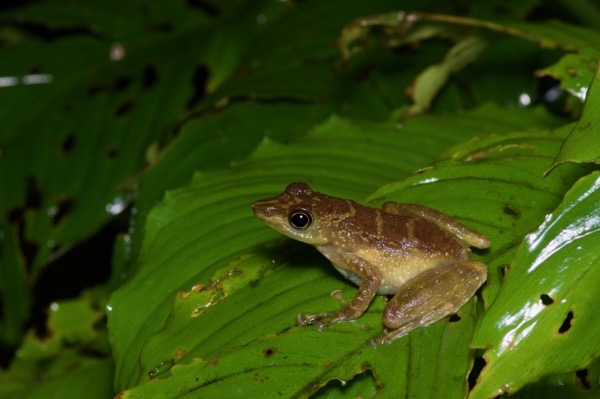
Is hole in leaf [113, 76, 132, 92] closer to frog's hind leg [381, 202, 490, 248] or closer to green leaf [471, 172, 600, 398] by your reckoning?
frog's hind leg [381, 202, 490, 248]

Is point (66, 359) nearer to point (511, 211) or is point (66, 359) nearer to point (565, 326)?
point (511, 211)

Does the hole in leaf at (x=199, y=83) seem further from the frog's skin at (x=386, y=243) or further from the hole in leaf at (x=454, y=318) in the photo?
the hole in leaf at (x=454, y=318)

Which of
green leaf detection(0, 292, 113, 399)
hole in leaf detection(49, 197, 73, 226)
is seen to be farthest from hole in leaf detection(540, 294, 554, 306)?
hole in leaf detection(49, 197, 73, 226)

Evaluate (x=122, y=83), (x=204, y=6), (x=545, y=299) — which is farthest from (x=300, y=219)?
(x=204, y=6)

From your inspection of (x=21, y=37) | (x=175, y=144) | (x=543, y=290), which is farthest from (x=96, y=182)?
(x=543, y=290)

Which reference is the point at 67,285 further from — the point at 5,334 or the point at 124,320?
the point at 124,320

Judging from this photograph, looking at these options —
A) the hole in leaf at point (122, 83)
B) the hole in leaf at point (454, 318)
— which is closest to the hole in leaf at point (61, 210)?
the hole in leaf at point (122, 83)
